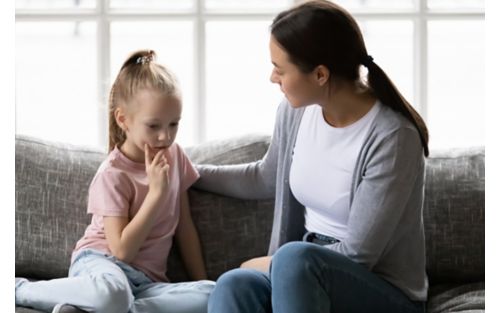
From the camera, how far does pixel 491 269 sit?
1.74 metres

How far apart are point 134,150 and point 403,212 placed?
77 centimetres

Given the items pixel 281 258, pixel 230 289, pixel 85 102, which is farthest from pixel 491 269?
pixel 85 102

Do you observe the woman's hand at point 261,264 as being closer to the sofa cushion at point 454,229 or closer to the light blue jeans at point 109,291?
the light blue jeans at point 109,291

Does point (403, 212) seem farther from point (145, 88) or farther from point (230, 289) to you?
point (145, 88)

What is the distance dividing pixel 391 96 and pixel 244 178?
546 mm

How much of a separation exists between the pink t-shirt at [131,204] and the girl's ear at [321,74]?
53 cm

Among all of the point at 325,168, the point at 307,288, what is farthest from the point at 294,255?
the point at 325,168

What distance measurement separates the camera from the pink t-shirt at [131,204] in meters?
2.46

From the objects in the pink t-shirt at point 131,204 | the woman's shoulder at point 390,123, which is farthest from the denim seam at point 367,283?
the pink t-shirt at point 131,204

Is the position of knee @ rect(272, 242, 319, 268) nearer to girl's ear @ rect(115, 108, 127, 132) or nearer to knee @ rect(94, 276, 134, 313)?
knee @ rect(94, 276, 134, 313)

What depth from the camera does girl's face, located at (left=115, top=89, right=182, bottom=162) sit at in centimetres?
244

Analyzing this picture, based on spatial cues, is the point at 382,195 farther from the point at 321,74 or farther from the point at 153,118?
the point at 153,118

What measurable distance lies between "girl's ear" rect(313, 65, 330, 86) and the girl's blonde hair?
0.42 metres

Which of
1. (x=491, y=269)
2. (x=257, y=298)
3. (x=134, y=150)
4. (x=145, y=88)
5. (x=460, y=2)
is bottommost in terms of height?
(x=257, y=298)
